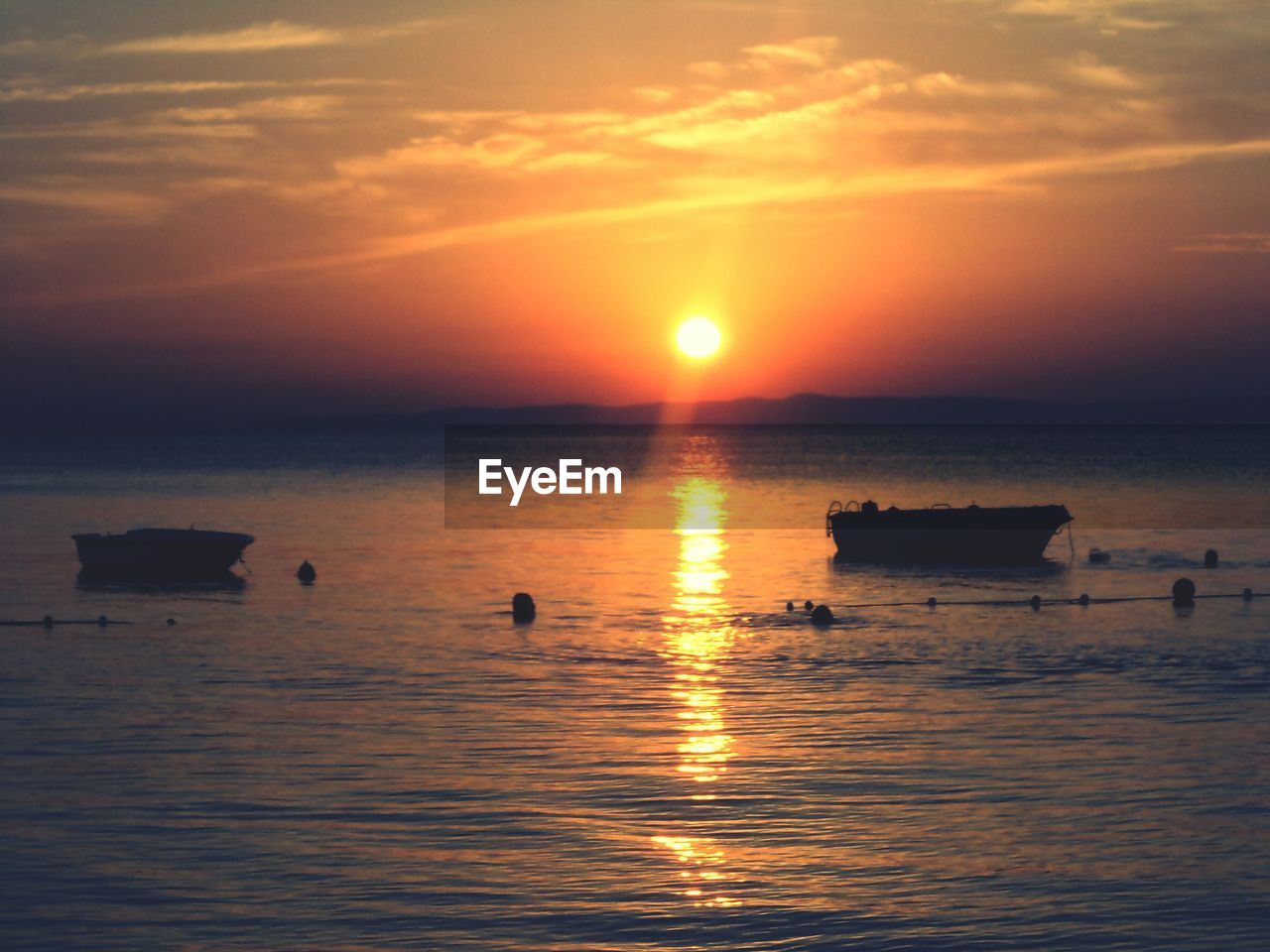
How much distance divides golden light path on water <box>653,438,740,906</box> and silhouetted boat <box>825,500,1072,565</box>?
5.52 m

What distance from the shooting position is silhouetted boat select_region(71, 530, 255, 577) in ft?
169

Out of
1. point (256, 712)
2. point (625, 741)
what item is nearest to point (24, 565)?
point (256, 712)

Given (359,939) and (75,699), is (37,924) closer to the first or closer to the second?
(359,939)

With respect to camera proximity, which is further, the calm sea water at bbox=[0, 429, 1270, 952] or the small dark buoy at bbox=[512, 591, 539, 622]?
the small dark buoy at bbox=[512, 591, 539, 622]

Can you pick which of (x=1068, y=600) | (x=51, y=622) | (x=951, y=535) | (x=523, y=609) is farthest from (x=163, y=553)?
(x=1068, y=600)

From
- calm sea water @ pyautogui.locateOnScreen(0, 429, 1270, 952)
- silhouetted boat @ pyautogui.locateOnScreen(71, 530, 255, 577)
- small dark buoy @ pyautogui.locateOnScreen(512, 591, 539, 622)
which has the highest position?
silhouetted boat @ pyautogui.locateOnScreen(71, 530, 255, 577)

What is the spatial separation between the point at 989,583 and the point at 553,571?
50.7 feet

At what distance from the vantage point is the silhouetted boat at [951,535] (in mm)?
58594

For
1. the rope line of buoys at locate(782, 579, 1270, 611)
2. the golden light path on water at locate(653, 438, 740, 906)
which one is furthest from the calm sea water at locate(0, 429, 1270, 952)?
the rope line of buoys at locate(782, 579, 1270, 611)

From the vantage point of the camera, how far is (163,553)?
52031mm

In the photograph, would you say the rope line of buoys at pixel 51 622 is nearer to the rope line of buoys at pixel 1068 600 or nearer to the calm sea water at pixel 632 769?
the calm sea water at pixel 632 769

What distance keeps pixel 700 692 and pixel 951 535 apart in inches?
1287

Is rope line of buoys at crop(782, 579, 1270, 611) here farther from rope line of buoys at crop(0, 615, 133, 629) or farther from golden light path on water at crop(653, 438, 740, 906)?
rope line of buoys at crop(0, 615, 133, 629)

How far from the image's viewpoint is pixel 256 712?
26.1 metres
